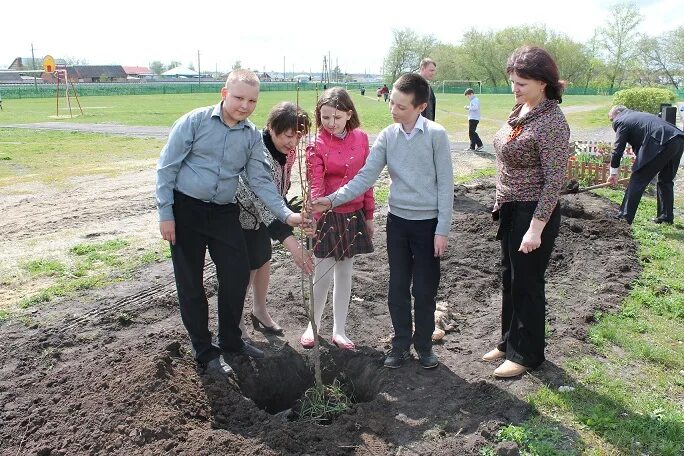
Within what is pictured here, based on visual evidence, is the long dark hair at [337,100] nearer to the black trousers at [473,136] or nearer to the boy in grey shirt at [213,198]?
the boy in grey shirt at [213,198]

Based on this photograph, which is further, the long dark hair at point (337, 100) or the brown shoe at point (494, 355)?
the brown shoe at point (494, 355)

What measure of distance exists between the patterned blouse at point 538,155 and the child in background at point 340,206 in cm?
97

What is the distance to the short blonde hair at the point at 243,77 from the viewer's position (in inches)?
A: 144

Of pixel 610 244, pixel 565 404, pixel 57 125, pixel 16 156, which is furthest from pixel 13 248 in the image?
pixel 57 125

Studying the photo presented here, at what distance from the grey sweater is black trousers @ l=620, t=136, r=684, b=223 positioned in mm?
5463

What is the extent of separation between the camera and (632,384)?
3.96 meters

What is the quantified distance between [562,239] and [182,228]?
17.1 ft

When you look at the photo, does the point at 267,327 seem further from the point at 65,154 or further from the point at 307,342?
the point at 65,154

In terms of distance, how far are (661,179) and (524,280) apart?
5776 mm

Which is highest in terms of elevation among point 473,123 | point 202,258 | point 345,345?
point 473,123

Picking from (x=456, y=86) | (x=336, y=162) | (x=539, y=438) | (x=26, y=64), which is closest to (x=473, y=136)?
(x=336, y=162)

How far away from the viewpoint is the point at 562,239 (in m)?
7.57

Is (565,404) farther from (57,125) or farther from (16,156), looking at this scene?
(57,125)

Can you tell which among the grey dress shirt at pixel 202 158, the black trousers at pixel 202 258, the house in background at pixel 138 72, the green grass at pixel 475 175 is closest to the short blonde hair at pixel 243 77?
the grey dress shirt at pixel 202 158
